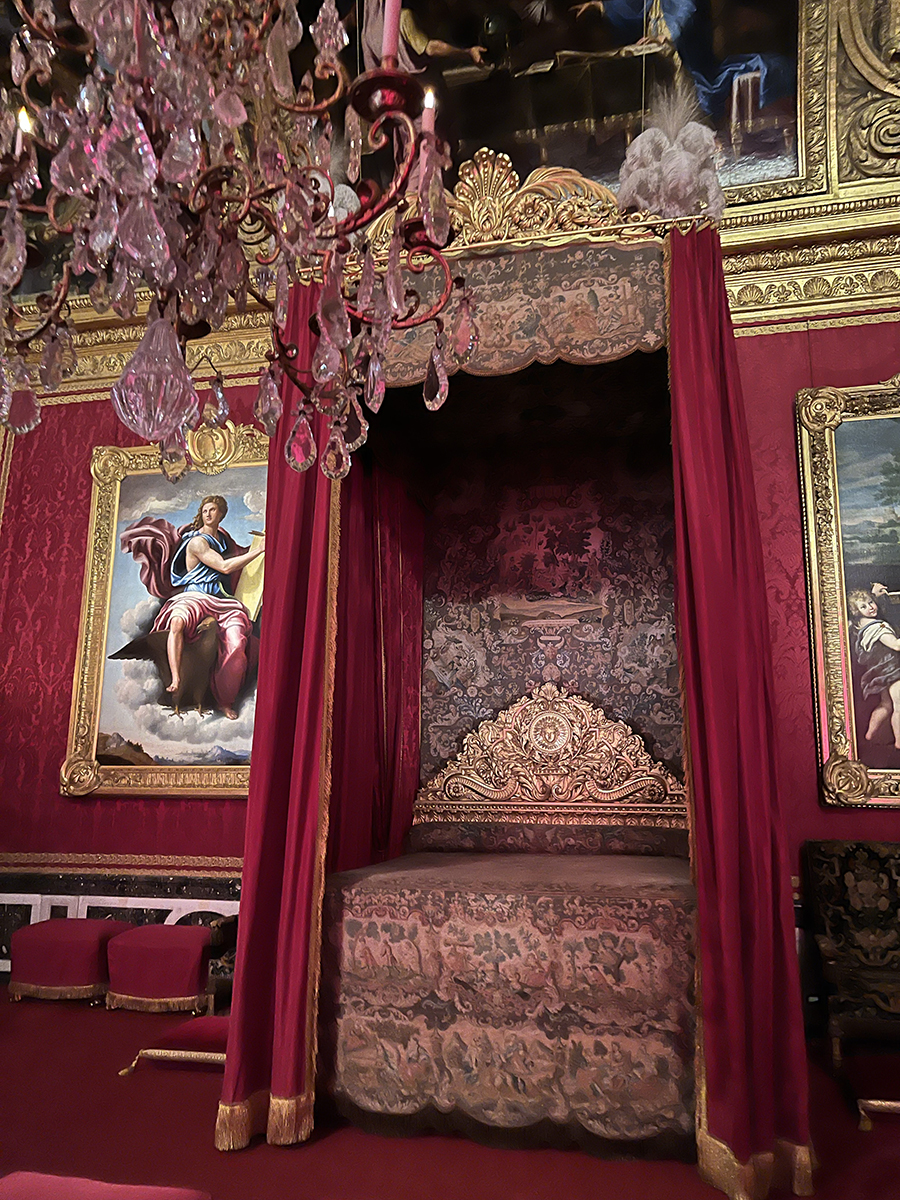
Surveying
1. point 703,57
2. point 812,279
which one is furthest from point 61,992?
point 703,57

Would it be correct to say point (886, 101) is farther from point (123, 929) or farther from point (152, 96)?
point (123, 929)

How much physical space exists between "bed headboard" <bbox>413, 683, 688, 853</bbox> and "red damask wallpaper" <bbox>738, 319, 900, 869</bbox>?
2.64 ft

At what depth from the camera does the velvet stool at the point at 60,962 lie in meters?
4.86

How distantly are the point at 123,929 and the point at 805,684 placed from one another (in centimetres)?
429

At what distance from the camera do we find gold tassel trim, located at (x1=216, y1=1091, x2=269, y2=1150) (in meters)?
2.92

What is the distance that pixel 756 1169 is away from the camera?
265cm

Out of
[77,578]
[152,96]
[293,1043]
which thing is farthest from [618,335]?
[77,578]

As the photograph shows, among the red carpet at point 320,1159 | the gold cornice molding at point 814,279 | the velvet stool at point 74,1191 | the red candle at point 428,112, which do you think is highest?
the gold cornice molding at point 814,279

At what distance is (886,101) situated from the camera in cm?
490

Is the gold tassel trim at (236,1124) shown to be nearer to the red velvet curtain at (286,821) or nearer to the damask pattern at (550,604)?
the red velvet curtain at (286,821)

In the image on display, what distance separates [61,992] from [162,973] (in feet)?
2.21

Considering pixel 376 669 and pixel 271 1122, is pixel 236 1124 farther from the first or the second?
pixel 376 669

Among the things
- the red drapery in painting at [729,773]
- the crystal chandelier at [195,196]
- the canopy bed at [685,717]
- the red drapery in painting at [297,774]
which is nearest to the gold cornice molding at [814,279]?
the canopy bed at [685,717]

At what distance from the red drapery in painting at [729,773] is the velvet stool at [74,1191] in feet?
5.55
